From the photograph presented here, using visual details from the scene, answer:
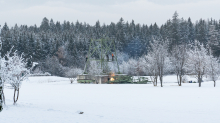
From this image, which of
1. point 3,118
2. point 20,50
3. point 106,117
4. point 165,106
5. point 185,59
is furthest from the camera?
point 20,50

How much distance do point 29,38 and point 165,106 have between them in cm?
7275

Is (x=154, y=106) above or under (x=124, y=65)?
under

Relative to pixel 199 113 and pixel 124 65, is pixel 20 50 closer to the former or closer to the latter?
pixel 124 65

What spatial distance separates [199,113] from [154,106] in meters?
3.22

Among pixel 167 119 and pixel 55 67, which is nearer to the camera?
pixel 167 119

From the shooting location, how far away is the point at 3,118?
11070mm

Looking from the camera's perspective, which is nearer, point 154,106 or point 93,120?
point 93,120

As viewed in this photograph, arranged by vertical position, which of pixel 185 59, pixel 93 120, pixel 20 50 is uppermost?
pixel 20 50

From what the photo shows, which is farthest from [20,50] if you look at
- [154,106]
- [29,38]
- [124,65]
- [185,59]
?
[154,106]

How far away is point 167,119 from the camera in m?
11.5

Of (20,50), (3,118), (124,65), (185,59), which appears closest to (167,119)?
(3,118)

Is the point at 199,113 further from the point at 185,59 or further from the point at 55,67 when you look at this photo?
the point at 55,67

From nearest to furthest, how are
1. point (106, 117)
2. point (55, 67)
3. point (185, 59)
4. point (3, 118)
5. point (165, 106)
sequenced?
point (3, 118)
point (106, 117)
point (165, 106)
point (185, 59)
point (55, 67)

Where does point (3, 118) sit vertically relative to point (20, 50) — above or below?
below
